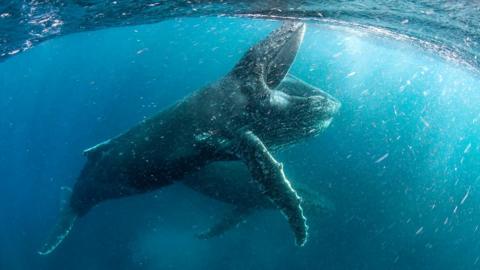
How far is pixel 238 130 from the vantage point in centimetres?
817

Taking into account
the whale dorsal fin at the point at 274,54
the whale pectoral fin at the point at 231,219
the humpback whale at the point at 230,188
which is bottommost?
the whale pectoral fin at the point at 231,219

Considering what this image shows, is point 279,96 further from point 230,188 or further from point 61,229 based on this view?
point 61,229

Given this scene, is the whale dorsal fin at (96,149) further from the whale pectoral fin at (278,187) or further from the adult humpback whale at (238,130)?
the whale pectoral fin at (278,187)

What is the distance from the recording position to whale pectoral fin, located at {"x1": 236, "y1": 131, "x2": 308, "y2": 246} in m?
7.19

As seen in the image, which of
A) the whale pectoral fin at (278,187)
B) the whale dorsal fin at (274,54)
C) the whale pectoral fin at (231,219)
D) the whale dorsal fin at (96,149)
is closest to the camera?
the whale pectoral fin at (278,187)

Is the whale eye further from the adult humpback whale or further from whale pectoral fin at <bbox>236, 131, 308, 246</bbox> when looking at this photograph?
whale pectoral fin at <bbox>236, 131, 308, 246</bbox>

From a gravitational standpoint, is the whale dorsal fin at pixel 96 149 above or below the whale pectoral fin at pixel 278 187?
below

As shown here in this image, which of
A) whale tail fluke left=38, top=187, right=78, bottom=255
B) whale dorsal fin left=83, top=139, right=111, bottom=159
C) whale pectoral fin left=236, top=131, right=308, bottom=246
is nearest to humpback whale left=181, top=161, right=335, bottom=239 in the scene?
whale tail fluke left=38, top=187, right=78, bottom=255

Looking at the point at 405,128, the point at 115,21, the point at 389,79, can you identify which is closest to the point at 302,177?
the point at 115,21

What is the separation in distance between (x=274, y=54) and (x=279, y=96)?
41.9 inches

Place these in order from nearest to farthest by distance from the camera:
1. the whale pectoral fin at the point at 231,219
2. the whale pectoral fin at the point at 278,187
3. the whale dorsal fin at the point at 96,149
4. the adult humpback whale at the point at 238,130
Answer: the whale pectoral fin at the point at 278,187 → the adult humpback whale at the point at 238,130 → the whale dorsal fin at the point at 96,149 → the whale pectoral fin at the point at 231,219

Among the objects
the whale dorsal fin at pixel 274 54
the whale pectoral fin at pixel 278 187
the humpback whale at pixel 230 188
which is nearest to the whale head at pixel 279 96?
the whale dorsal fin at pixel 274 54

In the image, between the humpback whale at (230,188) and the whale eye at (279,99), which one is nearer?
the whale eye at (279,99)

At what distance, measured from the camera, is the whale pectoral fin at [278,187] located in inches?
283
